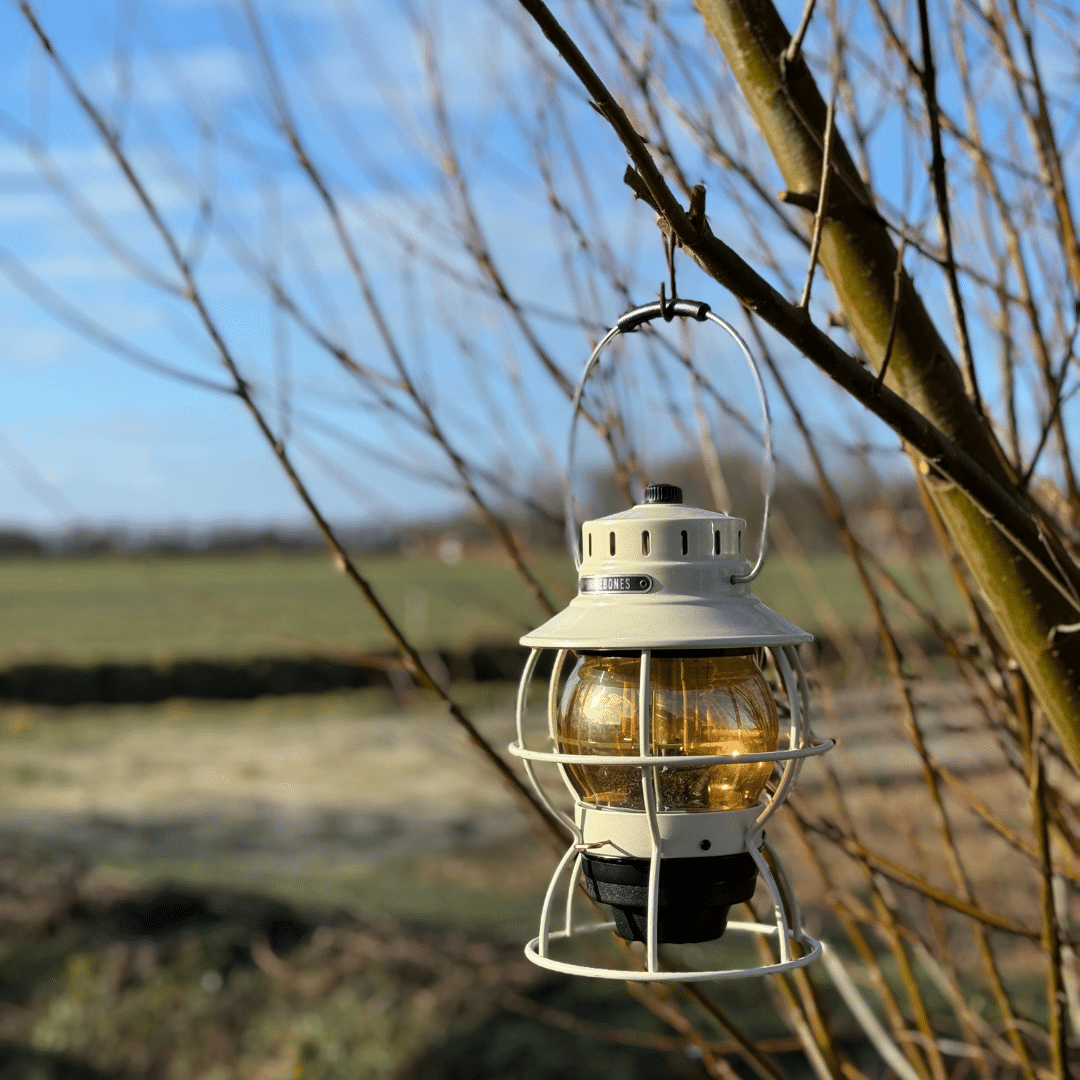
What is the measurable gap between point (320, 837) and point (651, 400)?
6396mm

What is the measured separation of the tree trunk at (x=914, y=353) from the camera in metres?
0.95

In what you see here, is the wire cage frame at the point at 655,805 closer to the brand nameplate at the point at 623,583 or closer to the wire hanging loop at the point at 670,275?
the brand nameplate at the point at 623,583

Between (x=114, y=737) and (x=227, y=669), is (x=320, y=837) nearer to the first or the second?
(x=114, y=737)

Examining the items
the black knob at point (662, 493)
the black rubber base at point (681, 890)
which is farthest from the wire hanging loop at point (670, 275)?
the black rubber base at point (681, 890)

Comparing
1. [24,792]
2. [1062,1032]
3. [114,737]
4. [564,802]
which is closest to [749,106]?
[1062,1032]

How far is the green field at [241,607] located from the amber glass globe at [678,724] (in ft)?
22.9

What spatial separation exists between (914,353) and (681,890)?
46 centimetres

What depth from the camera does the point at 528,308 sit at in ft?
4.55

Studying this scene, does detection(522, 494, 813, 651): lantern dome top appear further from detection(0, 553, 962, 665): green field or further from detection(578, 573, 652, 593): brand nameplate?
detection(0, 553, 962, 665): green field

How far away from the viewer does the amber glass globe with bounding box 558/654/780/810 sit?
82 cm

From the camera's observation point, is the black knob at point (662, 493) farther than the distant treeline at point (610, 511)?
No

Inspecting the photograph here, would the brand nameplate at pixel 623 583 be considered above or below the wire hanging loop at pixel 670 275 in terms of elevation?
below

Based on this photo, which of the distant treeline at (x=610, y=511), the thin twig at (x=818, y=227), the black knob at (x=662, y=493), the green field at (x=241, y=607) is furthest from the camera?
the green field at (x=241, y=607)

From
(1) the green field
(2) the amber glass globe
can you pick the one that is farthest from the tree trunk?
(1) the green field
